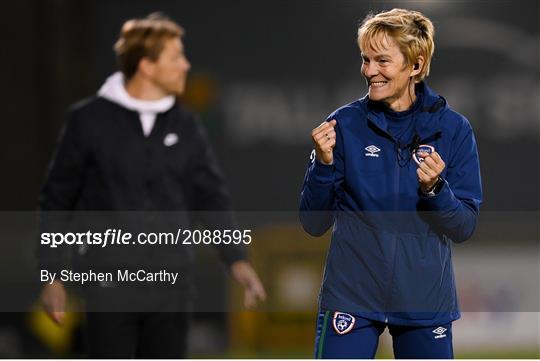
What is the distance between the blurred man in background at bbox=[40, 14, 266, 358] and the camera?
477 cm

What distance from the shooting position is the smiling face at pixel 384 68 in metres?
3.80

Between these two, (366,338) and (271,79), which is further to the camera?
(271,79)

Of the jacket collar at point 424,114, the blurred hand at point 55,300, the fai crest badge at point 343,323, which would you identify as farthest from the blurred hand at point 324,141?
the blurred hand at point 55,300

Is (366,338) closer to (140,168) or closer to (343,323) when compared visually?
(343,323)

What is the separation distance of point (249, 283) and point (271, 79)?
4.28 metres

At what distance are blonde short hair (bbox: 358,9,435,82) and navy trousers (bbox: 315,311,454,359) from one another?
847mm

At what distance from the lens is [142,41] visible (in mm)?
5105

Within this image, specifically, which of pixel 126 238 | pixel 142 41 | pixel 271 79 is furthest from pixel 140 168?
pixel 271 79

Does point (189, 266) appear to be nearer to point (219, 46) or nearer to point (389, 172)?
point (389, 172)

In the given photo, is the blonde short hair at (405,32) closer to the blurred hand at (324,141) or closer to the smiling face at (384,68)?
the smiling face at (384,68)

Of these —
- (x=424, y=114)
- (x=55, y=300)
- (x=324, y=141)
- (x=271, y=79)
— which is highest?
(x=271, y=79)

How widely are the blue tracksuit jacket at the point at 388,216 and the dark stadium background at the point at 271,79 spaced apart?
15.9 feet

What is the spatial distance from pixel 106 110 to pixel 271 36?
13.4ft

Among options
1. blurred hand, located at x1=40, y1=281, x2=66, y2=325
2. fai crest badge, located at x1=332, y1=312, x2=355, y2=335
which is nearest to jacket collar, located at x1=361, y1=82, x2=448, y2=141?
fai crest badge, located at x1=332, y1=312, x2=355, y2=335
